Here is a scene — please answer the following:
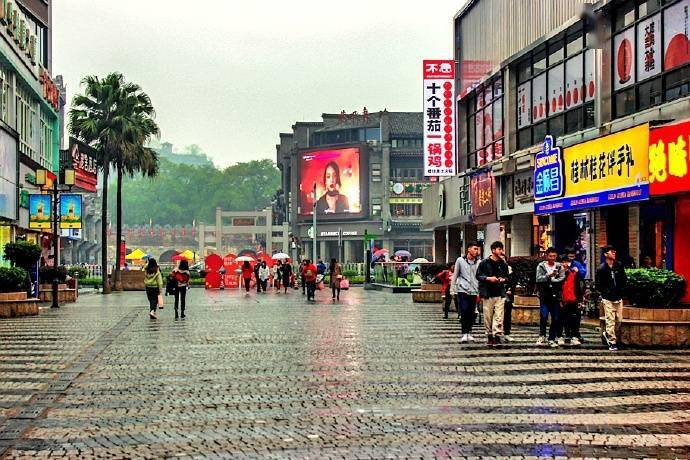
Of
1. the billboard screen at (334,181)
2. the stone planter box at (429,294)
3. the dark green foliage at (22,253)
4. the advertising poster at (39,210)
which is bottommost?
the stone planter box at (429,294)

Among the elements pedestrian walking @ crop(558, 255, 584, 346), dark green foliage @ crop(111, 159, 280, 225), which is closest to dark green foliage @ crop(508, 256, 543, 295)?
pedestrian walking @ crop(558, 255, 584, 346)

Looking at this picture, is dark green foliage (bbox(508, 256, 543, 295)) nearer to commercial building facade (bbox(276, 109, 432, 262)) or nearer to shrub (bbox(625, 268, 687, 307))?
shrub (bbox(625, 268, 687, 307))

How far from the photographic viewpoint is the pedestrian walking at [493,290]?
651 inches

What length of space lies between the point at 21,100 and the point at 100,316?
1843 centimetres

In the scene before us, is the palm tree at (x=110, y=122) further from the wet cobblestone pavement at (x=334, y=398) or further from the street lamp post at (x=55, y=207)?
the wet cobblestone pavement at (x=334, y=398)

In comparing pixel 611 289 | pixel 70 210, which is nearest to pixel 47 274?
pixel 70 210

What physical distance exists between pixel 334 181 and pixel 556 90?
70.0 metres

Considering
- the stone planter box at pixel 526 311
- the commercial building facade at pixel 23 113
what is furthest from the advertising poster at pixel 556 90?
→ the commercial building facade at pixel 23 113

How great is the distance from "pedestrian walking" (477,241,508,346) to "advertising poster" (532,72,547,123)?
45.7 ft

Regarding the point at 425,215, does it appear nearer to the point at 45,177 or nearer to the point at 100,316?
the point at 45,177

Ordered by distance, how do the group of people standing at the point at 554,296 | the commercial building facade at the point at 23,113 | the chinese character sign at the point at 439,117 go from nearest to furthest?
the group of people standing at the point at 554,296 < the commercial building facade at the point at 23,113 < the chinese character sign at the point at 439,117

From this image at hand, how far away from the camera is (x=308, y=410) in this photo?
31.7 ft

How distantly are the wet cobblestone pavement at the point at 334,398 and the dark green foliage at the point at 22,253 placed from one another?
11608mm

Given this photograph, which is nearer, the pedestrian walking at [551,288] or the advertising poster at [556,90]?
the pedestrian walking at [551,288]
